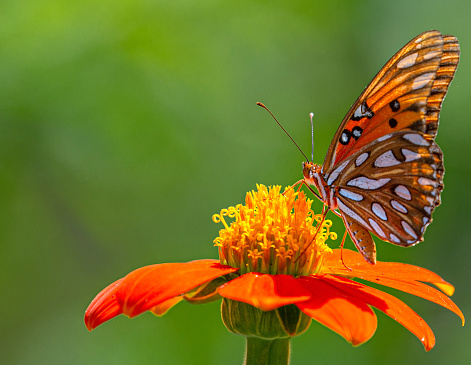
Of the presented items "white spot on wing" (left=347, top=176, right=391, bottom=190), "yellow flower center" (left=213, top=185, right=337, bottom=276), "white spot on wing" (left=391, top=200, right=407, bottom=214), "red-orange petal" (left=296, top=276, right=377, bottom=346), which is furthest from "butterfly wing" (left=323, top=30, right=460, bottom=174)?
"red-orange petal" (left=296, top=276, right=377, bottom=346)

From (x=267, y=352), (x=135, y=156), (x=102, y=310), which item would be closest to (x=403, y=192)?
(x=267, y=352)

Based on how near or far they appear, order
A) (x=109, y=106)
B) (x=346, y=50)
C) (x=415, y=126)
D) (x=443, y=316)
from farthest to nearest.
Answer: (x=346, y=50) < (x=109, y=106) < (x=443, y=316) < (x=415, y=126)

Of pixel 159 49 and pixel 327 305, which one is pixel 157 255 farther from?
pixel 327 305

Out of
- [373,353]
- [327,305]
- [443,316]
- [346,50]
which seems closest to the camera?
[327,305]

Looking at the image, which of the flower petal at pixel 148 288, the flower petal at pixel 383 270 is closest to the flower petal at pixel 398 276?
the flower petal at pixel 383 270

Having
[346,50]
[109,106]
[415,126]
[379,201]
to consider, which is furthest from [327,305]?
[346,50]

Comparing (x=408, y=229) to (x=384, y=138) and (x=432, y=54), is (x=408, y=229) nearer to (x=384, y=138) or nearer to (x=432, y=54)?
(x=384, y=138)

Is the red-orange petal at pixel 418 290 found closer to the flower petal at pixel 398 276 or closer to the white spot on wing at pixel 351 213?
the flower petal at pixel 398 276
